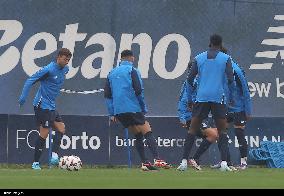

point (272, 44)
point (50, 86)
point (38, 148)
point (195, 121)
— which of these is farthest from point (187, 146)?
point (272, 44)

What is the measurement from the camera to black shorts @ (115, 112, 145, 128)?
14664 millimetres

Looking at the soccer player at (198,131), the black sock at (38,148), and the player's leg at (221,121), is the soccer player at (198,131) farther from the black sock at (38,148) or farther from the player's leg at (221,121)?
the black sock at (38,148)

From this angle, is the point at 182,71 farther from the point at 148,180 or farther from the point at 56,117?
the point at 148,180

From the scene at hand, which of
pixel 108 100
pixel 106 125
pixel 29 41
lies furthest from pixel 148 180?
pixel 29 41

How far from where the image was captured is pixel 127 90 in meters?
14.8

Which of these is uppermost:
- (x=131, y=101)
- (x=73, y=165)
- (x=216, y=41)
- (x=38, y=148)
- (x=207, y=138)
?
(x=216, y=41)

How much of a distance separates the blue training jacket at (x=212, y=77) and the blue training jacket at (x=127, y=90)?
50.7 inches

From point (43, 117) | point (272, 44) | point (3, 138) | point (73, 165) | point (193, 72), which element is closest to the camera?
point (193, 72)

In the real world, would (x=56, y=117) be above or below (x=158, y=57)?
below

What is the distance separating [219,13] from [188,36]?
79cm

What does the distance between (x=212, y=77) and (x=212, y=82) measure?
0.07 m

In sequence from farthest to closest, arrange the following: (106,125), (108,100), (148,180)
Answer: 1. (106,125)
2. (108,100)
3. (148,180)

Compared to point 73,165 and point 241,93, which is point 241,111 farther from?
point 73,165

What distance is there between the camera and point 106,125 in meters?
16.9
